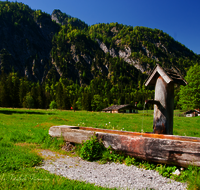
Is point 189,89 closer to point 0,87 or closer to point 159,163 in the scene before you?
point 159,163

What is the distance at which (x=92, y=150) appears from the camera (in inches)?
219

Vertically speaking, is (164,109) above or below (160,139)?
above

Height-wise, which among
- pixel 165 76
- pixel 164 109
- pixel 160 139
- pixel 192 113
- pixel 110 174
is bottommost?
pixel 192 113

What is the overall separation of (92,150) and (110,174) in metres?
1.40

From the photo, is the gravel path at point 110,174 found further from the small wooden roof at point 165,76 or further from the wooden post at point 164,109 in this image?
the small wooden roof at point 165,76

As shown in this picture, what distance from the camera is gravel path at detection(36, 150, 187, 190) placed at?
362 centimetres

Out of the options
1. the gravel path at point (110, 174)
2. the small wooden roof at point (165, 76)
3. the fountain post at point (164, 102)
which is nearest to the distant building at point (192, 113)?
the small wooden roof at point (165, 76)

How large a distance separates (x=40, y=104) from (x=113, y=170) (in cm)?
10113

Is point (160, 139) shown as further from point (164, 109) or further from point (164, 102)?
point (164, 102)

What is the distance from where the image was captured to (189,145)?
3893 millimetres

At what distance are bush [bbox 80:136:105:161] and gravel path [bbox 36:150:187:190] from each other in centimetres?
21

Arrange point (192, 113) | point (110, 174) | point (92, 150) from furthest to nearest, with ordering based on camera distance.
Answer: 1. point (192, 113)
2. point (92, 150)
3. point (110, 174)

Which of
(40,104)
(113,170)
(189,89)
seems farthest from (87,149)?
(40,104)

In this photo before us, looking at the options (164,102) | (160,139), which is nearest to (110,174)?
(160,139)
